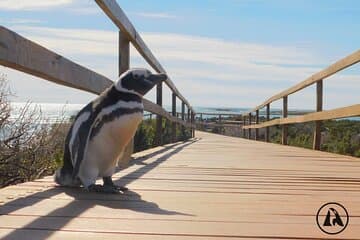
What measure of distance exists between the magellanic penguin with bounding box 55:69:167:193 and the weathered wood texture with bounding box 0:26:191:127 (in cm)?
19

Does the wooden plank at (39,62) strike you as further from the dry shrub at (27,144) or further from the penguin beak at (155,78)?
the dry shrub at (27,144)

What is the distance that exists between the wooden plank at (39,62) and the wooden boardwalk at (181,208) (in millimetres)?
493

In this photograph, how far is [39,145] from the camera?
257 inches

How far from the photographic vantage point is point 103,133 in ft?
8.89

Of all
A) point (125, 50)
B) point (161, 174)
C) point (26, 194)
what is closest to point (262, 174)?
point (161, 174)

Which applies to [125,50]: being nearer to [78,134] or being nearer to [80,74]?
[80,74]

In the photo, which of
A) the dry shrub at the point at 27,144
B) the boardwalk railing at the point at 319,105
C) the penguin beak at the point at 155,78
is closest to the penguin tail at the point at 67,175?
the penguin beak at the point at 155,78

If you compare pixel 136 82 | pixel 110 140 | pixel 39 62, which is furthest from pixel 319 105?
pixel 39 62

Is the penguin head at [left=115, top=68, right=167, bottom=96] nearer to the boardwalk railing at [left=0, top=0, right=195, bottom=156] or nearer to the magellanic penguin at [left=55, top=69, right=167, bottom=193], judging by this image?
the magellanic penguin at [left=55, top=69, right=167, bottom=193]

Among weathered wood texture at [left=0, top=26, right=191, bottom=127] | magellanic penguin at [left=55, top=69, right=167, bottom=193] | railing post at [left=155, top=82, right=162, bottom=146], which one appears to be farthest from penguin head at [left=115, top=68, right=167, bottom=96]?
railing post at [left=155, top=82, right=162, bottom=146]

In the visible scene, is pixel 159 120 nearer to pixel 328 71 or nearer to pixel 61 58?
pixel 328 71

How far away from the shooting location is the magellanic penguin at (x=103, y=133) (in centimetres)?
269

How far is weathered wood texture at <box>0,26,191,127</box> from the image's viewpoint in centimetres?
194

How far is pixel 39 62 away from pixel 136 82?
2.14ft
